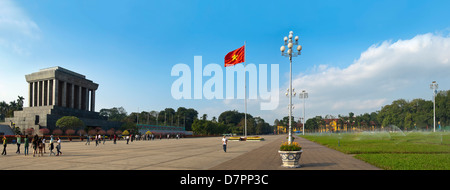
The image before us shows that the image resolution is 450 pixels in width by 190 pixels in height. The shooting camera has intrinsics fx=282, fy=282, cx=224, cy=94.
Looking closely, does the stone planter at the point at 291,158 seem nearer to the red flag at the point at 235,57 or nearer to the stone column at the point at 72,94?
the red flag at the point at 235,57

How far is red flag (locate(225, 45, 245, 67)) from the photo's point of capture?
138ft

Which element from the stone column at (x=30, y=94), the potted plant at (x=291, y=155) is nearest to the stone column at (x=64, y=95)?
the stone column at (x=30, y=94)

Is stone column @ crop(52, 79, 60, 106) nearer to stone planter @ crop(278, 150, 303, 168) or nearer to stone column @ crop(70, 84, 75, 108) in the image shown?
stone column @ crop(70, 84, 75, 108)

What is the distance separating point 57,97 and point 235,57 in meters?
71.2

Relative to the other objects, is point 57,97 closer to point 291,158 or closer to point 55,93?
point 55,93

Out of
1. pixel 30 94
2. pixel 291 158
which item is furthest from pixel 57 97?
pixel 291 158

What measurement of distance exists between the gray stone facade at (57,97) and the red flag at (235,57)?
59564 millimetres

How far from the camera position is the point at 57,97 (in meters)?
88.4

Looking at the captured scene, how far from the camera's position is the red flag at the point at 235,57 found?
138ft
